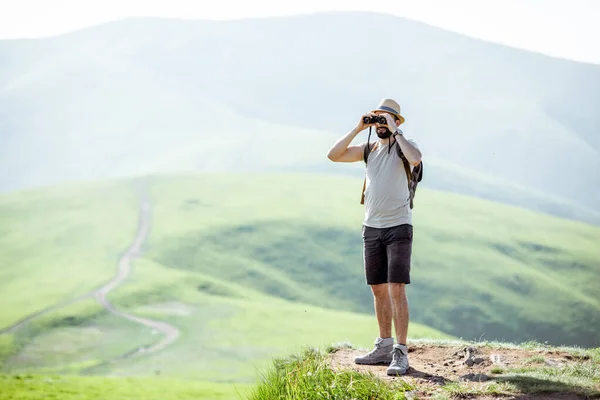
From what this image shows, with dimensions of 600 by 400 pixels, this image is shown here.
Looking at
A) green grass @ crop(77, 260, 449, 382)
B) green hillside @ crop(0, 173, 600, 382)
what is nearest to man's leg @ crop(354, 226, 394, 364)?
green hillside @ crop(0, 173, 600, 382)

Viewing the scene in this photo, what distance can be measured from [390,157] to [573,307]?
9816cm

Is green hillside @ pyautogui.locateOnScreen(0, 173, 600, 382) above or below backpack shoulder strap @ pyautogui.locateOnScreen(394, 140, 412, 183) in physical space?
below

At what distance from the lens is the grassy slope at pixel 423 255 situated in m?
98.3

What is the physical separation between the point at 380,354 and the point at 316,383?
1.35m

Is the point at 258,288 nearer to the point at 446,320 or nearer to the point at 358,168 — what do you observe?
the point at 446,320

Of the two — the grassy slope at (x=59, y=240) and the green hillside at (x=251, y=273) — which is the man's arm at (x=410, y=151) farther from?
the grassy slope at (x=59, y=240)

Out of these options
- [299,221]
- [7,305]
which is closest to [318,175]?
[299,221]

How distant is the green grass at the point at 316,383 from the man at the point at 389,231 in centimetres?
67

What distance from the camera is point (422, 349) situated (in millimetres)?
11406

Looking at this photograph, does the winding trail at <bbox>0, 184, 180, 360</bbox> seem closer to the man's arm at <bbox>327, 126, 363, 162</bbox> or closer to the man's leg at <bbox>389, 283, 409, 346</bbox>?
the man's arm at <bbox>327, 126, 363, 162</bbox>

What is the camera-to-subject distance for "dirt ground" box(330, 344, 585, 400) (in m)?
8.58

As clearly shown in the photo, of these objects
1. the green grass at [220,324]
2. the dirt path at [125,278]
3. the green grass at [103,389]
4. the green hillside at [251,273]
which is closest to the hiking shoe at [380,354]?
the green grass at [103,389]

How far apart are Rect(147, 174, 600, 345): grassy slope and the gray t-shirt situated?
89.7m

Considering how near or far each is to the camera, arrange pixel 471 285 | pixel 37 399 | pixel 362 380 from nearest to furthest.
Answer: pixel 362 380 → pixel 37 399 → pixel 471 285
